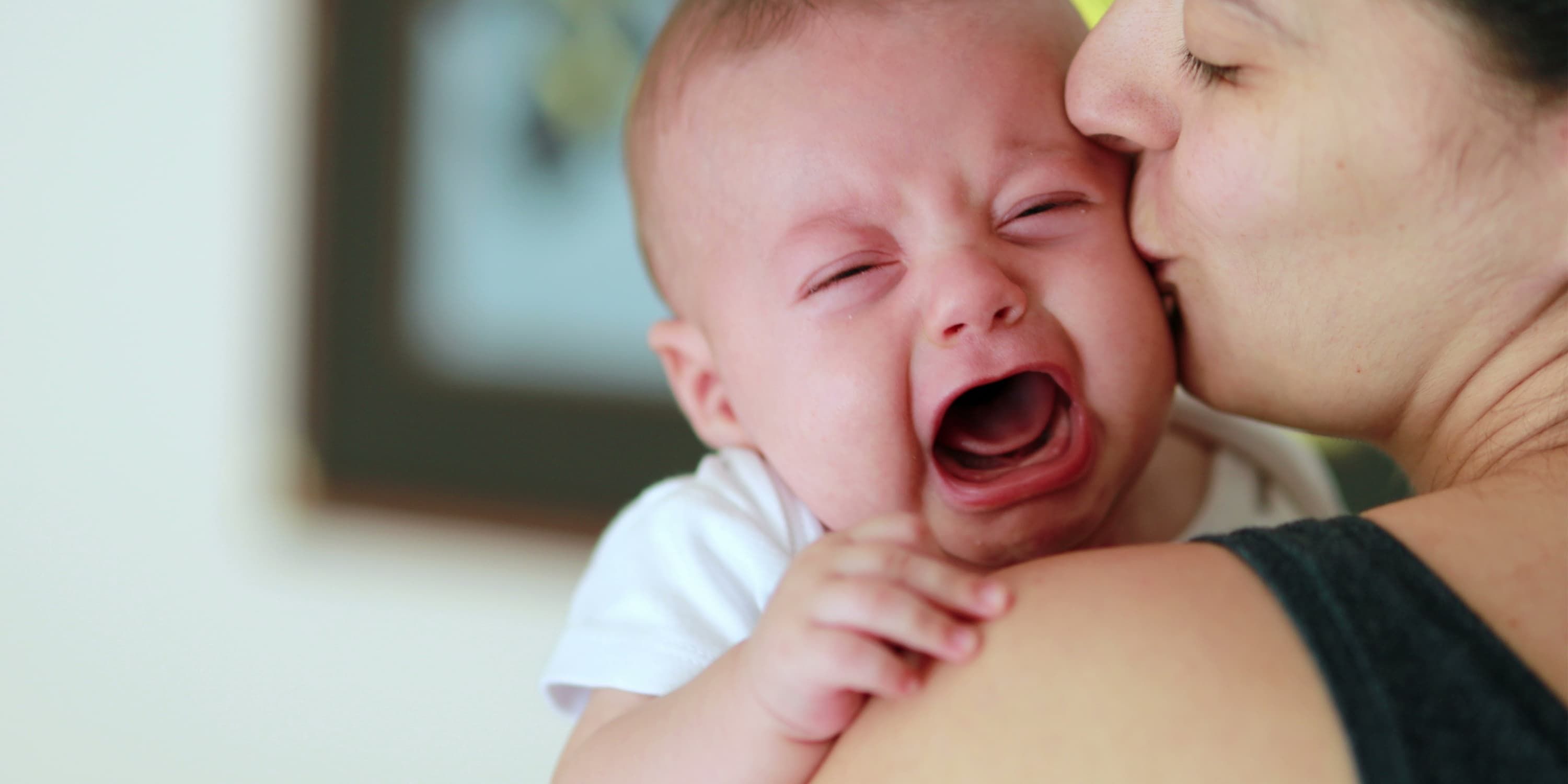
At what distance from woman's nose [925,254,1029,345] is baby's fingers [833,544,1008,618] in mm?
247

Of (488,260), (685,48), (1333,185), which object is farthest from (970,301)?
(488,260)

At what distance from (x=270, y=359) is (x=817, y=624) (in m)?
2.22

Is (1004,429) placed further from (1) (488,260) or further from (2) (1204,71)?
(1) (488,260)

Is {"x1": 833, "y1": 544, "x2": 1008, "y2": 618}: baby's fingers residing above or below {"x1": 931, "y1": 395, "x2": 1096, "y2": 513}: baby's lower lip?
above

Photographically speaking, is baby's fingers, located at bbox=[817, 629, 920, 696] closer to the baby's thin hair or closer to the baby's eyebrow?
the baby's eyebrow

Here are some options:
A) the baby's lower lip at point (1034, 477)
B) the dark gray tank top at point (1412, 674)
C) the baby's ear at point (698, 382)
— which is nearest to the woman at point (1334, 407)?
the dark gray tank top at point (1412, 674)

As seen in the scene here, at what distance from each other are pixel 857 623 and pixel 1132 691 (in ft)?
0.46

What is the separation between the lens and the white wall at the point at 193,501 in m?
2.53

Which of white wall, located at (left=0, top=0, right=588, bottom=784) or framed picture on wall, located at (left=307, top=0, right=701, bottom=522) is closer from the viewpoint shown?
framed picture on wall, located at (left=307, top=0, right=701, bottom=522)

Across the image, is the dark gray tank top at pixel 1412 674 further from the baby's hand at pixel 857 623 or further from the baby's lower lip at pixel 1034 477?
the baby's lower lip at pixel 1034 477

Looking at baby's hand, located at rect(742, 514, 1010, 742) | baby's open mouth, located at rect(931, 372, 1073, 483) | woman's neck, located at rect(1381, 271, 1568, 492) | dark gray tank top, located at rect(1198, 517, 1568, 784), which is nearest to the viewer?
dark gray tank top, located at rect(1198, 517, 1568, 784)

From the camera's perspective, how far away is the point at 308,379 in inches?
99.4

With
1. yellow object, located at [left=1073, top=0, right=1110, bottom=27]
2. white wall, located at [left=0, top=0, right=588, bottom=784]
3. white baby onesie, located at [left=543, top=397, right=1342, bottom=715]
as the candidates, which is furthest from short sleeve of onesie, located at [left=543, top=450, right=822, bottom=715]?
white wall, located at [left=0, top=0, right=588, bottom=784]

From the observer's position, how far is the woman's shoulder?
542 mm
